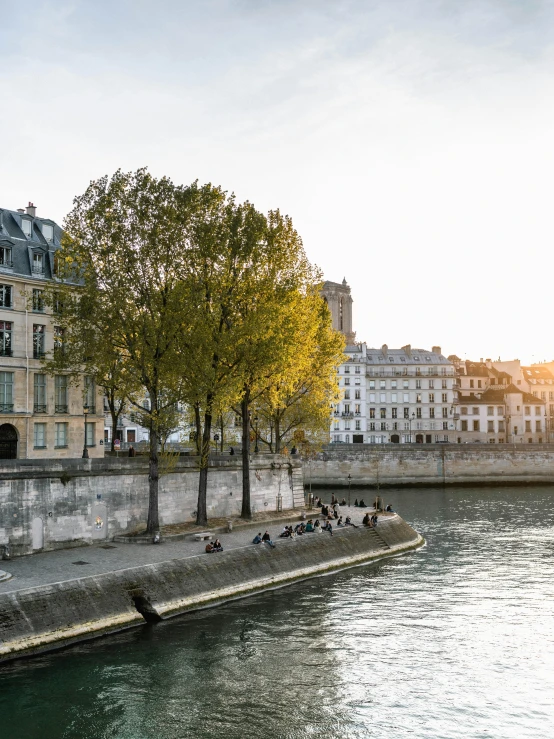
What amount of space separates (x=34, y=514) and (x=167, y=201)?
1846 centimetres

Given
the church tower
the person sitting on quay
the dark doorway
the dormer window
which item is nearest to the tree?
the person sitting on quay

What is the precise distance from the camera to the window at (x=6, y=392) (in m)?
47.8

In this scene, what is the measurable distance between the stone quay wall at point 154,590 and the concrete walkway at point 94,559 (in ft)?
2.85

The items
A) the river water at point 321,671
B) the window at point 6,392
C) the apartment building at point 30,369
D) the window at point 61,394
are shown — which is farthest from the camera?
the window at point 61,394

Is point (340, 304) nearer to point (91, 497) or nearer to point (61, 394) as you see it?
point (61, 394)

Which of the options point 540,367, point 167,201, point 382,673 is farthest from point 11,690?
point 540,367

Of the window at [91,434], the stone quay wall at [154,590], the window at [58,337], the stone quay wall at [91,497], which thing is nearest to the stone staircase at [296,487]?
the stone quay wall at [91,497]

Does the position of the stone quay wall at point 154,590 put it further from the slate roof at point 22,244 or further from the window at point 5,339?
the slate roof at point 22,244

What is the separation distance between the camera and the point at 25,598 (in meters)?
30.2

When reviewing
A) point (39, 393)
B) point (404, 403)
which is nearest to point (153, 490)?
point (39, 393)

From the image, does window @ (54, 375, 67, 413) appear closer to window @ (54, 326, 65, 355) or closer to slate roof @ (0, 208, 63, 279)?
window @ (54, 326, 65, 355)

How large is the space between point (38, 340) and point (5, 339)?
7.68 ft

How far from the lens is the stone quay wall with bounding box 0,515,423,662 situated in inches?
1175

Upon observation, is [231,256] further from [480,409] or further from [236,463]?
[480,409]
